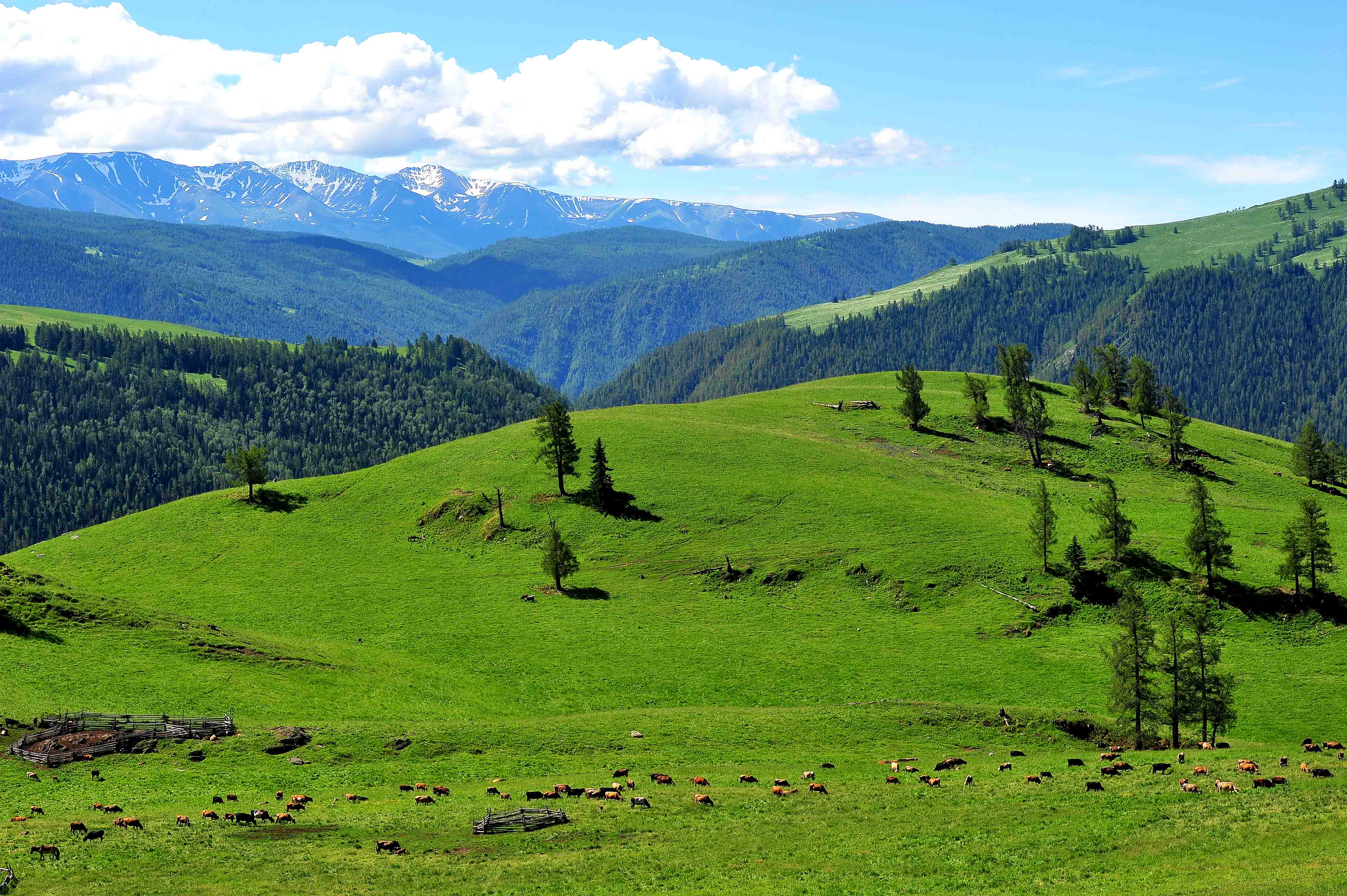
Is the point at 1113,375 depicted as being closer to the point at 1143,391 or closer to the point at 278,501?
the point at 1143,391

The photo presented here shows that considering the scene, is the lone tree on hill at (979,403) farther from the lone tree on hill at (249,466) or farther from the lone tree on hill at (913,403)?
the lone tree on hill at (249,466)

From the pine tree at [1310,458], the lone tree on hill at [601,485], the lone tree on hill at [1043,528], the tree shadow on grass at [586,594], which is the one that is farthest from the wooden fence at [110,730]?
the pine tree at [1310,458]

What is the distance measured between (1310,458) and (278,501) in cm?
13389

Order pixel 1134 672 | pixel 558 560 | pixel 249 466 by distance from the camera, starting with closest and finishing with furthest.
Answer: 1. pixel 1134 672
2. pixel 558 560
3. pixel 249 466

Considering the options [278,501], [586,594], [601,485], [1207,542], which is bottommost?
[586,594]

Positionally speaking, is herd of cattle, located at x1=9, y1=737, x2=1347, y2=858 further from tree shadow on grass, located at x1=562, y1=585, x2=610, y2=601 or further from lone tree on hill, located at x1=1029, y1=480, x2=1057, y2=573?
tree shadow on grass, located at x1=562, y1=585, x2=610, y2=601

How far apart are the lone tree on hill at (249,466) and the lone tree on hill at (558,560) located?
48.3 meters

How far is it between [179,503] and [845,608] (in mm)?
87524

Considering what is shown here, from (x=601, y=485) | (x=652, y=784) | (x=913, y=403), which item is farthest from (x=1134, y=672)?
(x=913, y=403)

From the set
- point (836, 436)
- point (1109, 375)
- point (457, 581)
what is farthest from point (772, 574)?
point (1109, 375)

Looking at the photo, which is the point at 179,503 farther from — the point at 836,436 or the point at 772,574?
the point at 836,436

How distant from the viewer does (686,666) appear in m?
81.9

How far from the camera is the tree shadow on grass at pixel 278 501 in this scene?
12706 centimetres

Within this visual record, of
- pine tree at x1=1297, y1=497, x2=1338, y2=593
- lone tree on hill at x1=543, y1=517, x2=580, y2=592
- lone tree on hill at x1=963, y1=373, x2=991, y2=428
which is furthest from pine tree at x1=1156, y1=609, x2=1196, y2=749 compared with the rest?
lone tree on hill at x1=963, y1=373, x2=991, y2=428
